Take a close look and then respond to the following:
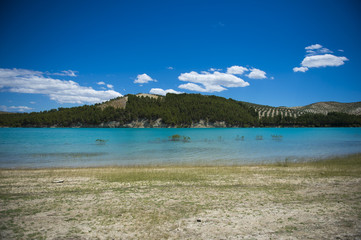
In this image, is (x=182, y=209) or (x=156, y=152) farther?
(x=156, y=152)

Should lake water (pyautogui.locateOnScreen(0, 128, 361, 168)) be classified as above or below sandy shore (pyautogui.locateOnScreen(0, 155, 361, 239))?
below

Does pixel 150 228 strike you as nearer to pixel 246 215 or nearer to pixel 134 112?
pixel 246 215

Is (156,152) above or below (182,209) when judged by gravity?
below

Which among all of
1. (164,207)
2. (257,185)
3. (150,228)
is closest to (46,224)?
(150,228)

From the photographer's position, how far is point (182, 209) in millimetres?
8594

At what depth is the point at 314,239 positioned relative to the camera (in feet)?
20.1

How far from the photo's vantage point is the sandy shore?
657cm

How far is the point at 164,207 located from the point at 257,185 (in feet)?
20.9

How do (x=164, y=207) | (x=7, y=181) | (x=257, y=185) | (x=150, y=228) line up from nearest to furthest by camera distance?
1. (x=150, y=228)
2. (x=164, y=207)
3. (x=257, y=185)
4. (x=7, y=181)

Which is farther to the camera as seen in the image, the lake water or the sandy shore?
the lake water

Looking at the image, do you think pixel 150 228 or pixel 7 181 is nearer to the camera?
pixel 150 228

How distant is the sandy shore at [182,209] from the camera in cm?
657

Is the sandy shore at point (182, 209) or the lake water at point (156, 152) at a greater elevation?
the sandy shore at point (182, 209)

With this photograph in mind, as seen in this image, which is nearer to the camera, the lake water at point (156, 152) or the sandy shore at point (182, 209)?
the sandy shore at point (182, 209)
